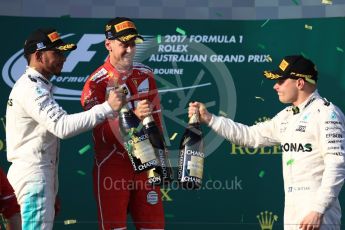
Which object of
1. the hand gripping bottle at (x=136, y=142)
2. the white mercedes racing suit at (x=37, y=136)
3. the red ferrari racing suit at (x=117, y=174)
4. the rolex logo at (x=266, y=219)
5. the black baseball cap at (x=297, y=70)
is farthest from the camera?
the rolex logo at (x=266, y=219)

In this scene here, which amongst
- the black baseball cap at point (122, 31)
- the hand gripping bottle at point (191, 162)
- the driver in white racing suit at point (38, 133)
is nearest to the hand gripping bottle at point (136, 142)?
the hand gripping bottle at point (191, 162)

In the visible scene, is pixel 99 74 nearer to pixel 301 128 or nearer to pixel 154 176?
pixel 154 176

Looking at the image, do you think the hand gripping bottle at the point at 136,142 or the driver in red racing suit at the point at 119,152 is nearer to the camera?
the hand gripping bottle at the point at 136,142

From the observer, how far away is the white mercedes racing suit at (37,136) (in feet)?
14.7

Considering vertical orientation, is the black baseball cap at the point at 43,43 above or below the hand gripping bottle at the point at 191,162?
above

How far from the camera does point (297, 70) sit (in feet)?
15.1

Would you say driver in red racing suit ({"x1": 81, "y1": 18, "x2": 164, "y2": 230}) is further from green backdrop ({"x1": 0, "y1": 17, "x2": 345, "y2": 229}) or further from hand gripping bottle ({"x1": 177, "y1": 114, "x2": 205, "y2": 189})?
green backdrop ({"x1": 0, "y1": 17, "x2": 345, "y2": 229})

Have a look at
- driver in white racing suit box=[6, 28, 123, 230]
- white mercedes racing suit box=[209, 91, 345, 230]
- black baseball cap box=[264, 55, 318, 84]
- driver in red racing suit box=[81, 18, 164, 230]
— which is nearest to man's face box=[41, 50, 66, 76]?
driver in white racing suit box=[6, 28, 123, 230]

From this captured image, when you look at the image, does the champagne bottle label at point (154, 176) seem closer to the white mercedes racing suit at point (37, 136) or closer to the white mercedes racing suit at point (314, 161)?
the white mercedes racing suit at point (37, 136)

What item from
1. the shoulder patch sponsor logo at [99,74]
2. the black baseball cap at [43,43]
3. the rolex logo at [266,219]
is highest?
the black baseball cap at [43,43]

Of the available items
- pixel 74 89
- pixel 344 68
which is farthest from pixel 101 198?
pixel 344 68

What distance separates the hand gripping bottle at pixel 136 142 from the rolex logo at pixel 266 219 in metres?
1.58

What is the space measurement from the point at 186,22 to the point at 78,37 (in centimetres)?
73

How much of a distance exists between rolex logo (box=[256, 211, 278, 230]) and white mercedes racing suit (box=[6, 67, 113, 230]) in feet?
6.25
